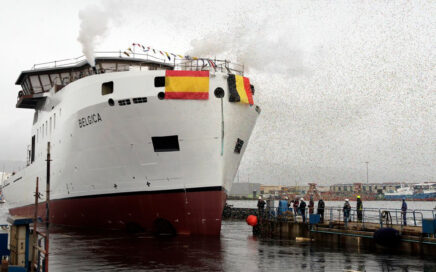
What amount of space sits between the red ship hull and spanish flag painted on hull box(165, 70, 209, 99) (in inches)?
184

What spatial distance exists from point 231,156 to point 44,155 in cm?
1514

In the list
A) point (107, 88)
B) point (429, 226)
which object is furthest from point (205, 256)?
point (107, 88)

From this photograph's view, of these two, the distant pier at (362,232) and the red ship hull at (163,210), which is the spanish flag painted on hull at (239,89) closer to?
the red ship hull at (163,210)

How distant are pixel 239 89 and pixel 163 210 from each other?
7276mm

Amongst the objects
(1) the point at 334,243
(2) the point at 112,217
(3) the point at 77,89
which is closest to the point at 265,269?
(1) the point at 334,243

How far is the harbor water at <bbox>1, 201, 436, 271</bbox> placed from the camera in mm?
13641

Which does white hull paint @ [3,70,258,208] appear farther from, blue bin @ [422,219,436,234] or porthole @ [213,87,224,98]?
blue bin @ [422,219,436,234]

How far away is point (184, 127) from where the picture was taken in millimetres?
20984

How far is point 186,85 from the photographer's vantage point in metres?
21.3

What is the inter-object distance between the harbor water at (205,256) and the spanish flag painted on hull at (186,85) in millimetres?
6960

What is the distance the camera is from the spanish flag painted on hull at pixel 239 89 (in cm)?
2177

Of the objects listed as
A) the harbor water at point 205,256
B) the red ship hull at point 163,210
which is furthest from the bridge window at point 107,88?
the harbor water at point 205,256

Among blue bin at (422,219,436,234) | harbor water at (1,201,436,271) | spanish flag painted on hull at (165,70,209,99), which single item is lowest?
harbor water at (1,201,436,271)

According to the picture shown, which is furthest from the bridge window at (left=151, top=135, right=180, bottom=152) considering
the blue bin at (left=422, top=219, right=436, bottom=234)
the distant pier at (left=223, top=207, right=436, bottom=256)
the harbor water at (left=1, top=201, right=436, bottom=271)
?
the blue bin at (left=422, top=219, right=436, bottom=234)
